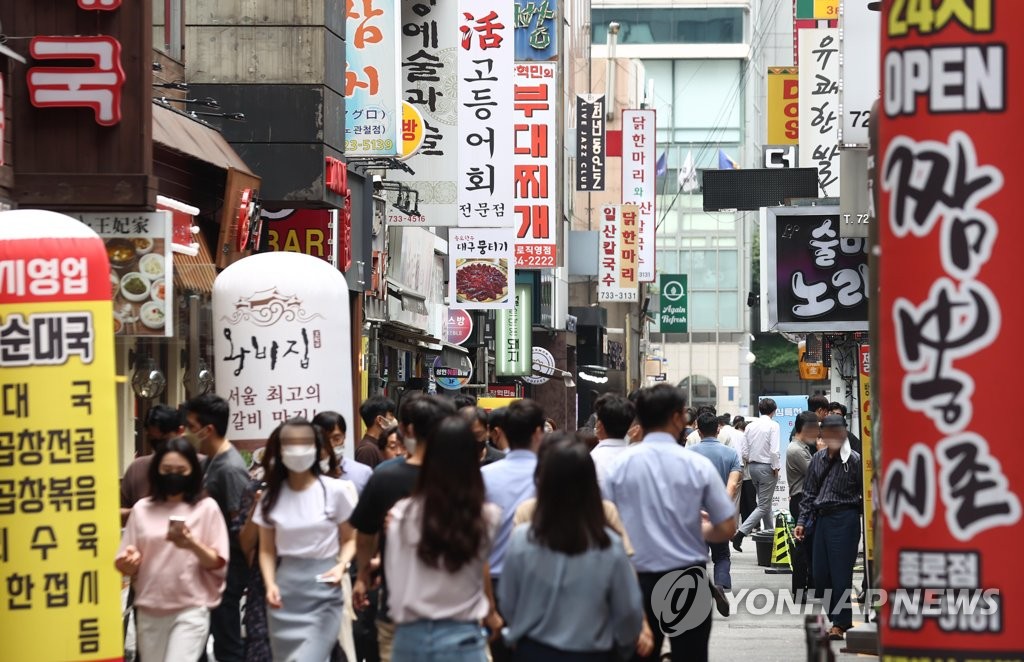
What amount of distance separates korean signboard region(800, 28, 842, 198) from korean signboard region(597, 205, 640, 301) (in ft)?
103

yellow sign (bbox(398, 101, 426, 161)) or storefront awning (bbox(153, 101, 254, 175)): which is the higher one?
yellow sign (bbox(398, 101, 426, 161))

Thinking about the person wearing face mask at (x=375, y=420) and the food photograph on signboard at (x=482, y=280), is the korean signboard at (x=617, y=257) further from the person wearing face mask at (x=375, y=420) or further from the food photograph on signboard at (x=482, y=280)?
the person wearing face mask at (x=375, y=420)

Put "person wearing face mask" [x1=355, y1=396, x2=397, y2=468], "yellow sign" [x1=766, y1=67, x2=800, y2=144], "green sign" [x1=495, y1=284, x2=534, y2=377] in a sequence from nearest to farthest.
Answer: "person wearing face mask" [x1=355, y1=396, x2=397, y2=468], "yellow sign" [x1=766, y1=67, x2=800, y2=144], "green sign" [x1=495, y1=284, x2=534, y2=377]

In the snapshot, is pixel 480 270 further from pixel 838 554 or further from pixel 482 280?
pixel 838 554

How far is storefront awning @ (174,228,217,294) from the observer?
57.2 feet

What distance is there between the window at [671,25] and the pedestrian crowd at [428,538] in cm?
8030

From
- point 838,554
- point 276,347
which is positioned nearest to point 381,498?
point 276,347

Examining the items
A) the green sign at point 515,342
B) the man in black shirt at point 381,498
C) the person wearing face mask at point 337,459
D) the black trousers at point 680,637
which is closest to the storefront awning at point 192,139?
the person wearing face mask at point 337,459

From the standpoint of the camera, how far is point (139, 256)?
13484 mm

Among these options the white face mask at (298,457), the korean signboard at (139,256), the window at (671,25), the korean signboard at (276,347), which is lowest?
the white face mask at (298,457)

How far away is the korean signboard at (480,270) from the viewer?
3074 centimetres

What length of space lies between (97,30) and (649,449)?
6728mm

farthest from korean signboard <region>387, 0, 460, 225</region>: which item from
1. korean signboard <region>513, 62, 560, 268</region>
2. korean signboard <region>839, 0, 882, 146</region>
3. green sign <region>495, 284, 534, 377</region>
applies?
green sign <region>495, 284, 534, 377</region>

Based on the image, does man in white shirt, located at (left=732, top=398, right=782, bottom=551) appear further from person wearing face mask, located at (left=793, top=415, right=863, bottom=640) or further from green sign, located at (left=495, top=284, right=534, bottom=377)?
green sign, located at (left=495, top=284, right=534, bottom=377)
